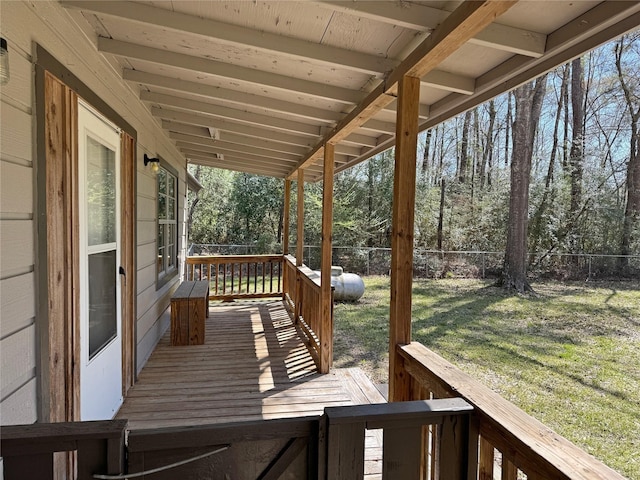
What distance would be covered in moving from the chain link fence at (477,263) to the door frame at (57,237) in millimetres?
9969

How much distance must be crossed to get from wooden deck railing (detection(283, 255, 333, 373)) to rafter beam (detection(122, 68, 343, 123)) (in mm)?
1857

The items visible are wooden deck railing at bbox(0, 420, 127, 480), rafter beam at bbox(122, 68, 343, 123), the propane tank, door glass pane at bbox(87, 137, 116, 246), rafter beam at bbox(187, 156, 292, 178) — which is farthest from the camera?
the propane tank

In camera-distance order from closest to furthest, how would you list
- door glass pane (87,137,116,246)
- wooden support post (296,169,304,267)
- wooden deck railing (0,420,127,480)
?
wooden deck railing (0,420,127,480)
door glass pane (87,137,116,246)
wooden support post (296,169,304,267)

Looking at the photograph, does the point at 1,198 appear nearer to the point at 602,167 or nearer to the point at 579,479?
the point at 579,479

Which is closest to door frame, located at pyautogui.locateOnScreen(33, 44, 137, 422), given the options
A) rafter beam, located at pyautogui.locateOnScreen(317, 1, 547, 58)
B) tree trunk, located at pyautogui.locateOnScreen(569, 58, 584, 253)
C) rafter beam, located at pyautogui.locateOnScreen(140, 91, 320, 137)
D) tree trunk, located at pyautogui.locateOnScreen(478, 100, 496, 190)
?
rafter beam, located at pyautogui.locateOnScreen(140, 91, 320, 137)

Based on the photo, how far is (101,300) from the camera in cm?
244

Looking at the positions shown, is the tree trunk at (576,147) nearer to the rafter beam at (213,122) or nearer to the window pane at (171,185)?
the rafter beam at (213,122)

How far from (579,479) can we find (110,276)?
9.24 feet

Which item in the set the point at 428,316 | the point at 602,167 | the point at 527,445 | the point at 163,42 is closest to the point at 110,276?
the point at 163,42

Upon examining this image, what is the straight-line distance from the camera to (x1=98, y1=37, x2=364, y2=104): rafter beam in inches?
92.4

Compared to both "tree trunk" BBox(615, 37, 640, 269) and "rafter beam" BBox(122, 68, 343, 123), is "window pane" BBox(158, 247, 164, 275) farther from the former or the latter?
"tree trunk" BBox(615, 37, 640, 269)

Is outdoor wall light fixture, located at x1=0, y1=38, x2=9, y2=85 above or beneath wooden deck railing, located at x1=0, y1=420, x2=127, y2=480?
above

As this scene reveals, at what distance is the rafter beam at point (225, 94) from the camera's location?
113 inches

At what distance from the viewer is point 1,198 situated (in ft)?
4.23
